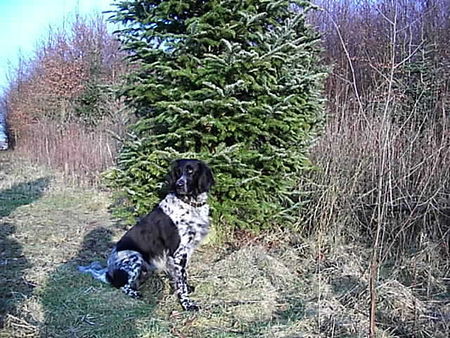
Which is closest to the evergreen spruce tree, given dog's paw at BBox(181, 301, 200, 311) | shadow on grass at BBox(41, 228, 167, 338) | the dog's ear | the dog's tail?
the dog's ear

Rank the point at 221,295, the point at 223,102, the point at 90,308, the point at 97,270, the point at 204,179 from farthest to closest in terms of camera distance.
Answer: the point at 223,102 → the point at 97,270 → the point at 204,179 → the point at 221,295 → the point at 90,308

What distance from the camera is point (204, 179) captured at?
4383 mm

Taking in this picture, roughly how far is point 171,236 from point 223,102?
144 centimetres

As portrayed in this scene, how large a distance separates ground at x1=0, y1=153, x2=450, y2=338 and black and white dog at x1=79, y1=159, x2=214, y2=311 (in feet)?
0.50

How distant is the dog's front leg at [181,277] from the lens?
3.83 meters

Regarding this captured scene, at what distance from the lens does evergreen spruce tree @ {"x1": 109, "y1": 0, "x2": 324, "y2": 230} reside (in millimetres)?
4867

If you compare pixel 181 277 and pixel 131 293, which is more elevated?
pixel 181 277

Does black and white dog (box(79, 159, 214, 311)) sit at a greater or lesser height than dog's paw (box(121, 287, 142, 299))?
greater

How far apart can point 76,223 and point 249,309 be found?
380 centimetres

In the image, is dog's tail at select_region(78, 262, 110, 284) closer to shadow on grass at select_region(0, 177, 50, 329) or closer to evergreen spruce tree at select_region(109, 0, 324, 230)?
shadow on grass at select_region(0, 177, 50, 329)

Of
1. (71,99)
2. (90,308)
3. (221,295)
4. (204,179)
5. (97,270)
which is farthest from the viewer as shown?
(71,99)

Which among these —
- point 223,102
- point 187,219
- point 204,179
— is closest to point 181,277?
point 187,219

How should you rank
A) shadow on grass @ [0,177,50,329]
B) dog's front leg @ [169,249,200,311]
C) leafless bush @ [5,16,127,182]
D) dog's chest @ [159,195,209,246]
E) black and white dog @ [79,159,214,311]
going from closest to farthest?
shadow on grass @ [0,177,50,329], dog's front leg @ [169,249,200,311], black and white dog @ [79,159,214,311], dog's chest @ [159,195,209,246], leafless bush @ [5,16,127,182]

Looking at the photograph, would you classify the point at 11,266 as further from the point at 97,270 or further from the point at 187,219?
the point at 187,219
